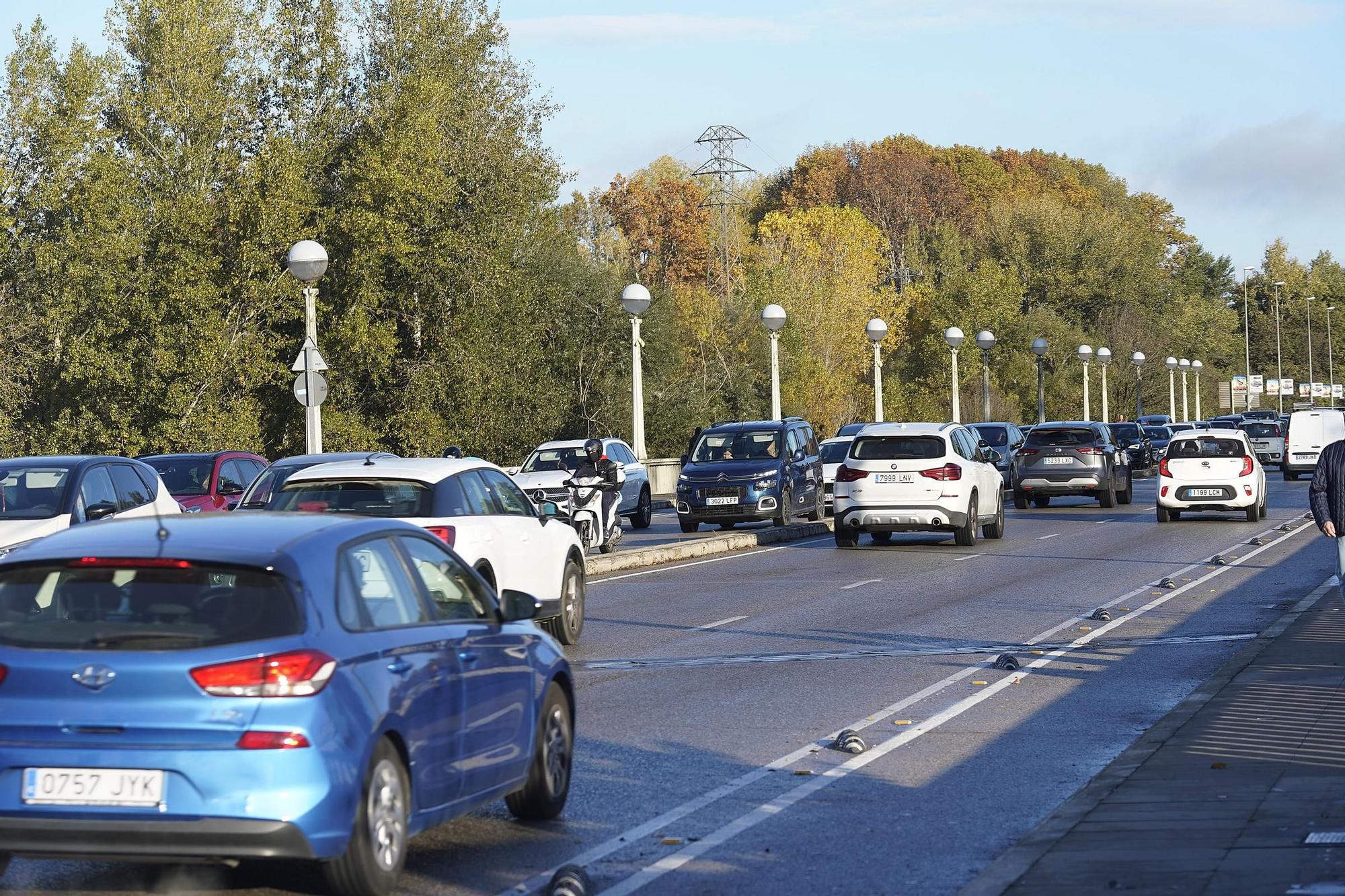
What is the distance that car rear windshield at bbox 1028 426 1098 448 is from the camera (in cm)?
3722

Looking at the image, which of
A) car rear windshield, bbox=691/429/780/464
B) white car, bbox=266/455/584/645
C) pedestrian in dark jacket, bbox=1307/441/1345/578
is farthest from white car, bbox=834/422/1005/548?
pedestrian in dark jacket, bbox=1307/441/1345/578

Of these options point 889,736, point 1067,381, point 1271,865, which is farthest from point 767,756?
point 1067,381

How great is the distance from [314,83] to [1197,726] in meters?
47.9

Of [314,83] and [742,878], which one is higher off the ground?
[314,83]

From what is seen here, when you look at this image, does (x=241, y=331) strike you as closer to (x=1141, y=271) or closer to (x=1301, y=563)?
(x=1301, y=563)

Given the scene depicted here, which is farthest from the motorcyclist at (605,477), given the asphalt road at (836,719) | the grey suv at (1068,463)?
the grey suv at (1068,463)

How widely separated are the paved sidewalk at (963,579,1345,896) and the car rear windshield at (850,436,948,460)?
15139 mm

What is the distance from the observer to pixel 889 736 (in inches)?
396

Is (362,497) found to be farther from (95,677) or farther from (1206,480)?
(1206,480)

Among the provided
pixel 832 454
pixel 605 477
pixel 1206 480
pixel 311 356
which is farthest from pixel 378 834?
pixel 832 454

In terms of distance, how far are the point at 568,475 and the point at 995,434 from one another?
839 inches

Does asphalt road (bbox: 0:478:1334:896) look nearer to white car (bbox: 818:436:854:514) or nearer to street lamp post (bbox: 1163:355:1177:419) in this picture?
white car (bbox: 818:436:854:514)

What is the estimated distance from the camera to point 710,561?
25.3m

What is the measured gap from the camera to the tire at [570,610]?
14852 millimetres
